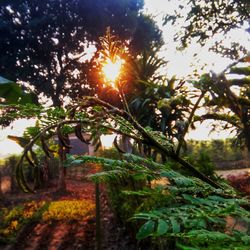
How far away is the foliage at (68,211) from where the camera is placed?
363 inches

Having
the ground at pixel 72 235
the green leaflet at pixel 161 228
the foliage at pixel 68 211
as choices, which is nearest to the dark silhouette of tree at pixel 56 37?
the foliage at pixel 68 211

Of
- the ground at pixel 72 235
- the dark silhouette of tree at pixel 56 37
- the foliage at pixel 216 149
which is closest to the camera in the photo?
the ground at pixel 72 235

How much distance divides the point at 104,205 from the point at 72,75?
798 cm

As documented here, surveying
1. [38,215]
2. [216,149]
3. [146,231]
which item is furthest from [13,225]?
[216,149]

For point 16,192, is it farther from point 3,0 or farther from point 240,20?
point 240,20

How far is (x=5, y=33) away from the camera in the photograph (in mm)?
16016

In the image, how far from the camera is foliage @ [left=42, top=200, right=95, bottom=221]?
9.22 meters

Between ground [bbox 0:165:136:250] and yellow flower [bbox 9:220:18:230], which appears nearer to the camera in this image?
ground [bbox 0:165:136:250]

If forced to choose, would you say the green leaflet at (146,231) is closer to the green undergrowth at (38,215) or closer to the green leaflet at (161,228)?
the green leaflet at (161,228)

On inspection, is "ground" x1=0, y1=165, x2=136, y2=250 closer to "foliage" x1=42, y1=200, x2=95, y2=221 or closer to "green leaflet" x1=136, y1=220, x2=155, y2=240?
"foliage" x1=42, y1=200, x2=95, y2=221

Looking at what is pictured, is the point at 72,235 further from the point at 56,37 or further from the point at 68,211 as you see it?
the point at 56,37

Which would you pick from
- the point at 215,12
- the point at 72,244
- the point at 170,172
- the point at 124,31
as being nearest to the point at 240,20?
the point at 215,12

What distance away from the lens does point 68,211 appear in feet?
31.8

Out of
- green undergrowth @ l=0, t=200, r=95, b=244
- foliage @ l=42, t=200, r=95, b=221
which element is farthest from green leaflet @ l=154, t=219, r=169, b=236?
foliage @ l=42, t=200, r=95, b=221
